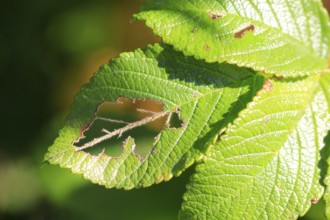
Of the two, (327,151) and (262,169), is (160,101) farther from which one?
(327,151)

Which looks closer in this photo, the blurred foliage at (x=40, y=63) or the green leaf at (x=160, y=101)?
the green leaf at (x=160, y=101)

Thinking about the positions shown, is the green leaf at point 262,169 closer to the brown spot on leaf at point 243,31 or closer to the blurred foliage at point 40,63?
the brown spot on leaf at point 243,31

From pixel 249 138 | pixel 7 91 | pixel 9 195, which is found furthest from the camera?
pixel 7 91

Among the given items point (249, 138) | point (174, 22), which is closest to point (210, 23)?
point (174, 22)

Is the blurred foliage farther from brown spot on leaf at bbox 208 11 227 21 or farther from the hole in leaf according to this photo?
brown spot on leaf at bbox 208 11 227 21

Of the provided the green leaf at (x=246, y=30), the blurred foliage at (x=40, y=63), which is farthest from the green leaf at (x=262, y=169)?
the blurred foliage at (x=40, y=63)

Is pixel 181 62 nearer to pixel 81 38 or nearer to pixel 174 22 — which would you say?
pixel 174 22
